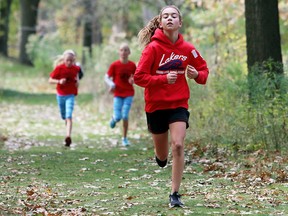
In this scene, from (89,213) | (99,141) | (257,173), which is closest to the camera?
(89,213)

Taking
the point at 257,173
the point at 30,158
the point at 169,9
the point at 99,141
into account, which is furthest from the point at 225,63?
the point at 169,9

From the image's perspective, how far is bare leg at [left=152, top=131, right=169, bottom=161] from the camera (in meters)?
9.05

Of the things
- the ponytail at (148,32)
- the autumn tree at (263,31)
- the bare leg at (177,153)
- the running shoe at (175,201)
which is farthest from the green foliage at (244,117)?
the running shoe at (175,201)

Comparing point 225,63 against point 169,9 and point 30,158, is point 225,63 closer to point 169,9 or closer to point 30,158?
point 30,158

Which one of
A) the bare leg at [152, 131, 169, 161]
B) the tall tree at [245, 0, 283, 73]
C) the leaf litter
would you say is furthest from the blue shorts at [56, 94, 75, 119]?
the bare leg at [152, 131, 169, 161]

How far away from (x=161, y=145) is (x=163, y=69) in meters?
1.01

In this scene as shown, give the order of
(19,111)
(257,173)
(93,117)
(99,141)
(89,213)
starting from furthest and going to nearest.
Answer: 1. (19,111)
2. (93,117)
3. (99,141)
4. (257,173)
5. (89,213)

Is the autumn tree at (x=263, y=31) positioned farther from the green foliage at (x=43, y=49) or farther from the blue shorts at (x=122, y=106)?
the green foliage at (x=43, y=49)

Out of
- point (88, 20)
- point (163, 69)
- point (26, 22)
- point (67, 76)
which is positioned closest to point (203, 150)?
point (67, 76)

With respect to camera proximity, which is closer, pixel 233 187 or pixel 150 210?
pixel 150 210

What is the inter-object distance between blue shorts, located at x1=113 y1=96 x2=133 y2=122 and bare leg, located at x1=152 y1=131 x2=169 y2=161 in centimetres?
657

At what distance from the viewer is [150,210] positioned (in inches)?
328

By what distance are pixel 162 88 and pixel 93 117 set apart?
15644 mm

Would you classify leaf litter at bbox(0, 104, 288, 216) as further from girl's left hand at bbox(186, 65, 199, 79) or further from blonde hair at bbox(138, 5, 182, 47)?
blonde hair at bbox(138, 5, 182, 47)
